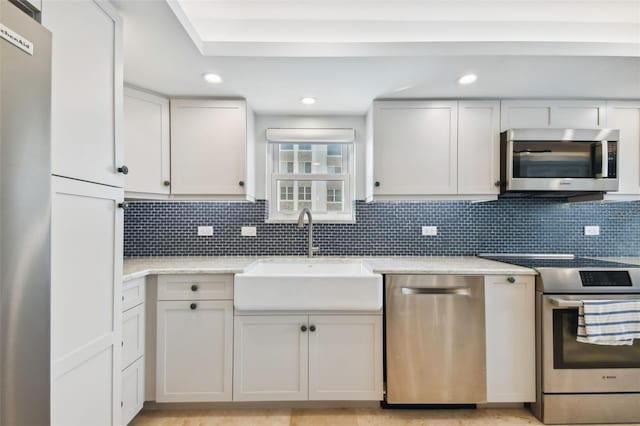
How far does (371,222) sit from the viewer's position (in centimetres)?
251

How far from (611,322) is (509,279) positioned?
1.79ft

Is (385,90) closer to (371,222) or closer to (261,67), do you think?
(261,67)

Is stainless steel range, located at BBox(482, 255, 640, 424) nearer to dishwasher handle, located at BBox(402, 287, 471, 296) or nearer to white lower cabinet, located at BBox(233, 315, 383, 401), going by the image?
dishwasher handle, located at BBox(402, 287, 471, 296)

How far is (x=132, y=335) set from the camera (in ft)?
5.59

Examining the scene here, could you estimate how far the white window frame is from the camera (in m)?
2.52

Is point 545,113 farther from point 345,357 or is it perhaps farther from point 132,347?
point 132,347

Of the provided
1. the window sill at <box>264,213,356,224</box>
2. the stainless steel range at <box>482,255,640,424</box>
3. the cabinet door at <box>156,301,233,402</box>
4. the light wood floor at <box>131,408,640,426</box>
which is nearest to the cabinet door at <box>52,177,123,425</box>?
the cabinet door at <box>156,301,233,402</box>

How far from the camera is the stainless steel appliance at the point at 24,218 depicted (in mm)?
734

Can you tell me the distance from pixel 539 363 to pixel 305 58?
221 centimetres

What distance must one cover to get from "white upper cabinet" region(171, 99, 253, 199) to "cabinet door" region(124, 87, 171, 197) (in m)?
0.06

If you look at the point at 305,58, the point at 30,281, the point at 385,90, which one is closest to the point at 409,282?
the point at 385,90

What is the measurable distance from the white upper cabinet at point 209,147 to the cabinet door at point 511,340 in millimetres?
1782

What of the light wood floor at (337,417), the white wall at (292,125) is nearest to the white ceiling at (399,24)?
the white wall at (292,125)

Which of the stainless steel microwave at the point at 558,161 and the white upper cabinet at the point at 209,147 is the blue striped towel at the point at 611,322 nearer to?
the stainless steel microwave at the point at 558,161
